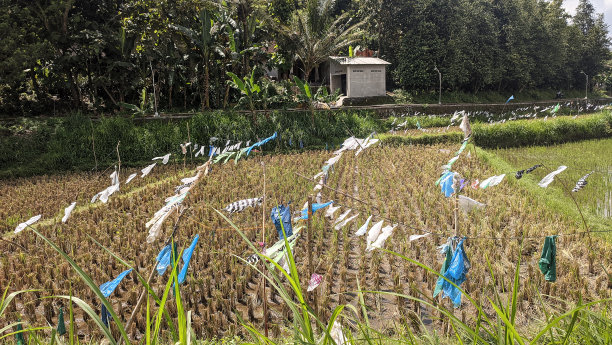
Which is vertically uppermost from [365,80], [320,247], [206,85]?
[365,80]

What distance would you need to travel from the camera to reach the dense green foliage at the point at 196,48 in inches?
466

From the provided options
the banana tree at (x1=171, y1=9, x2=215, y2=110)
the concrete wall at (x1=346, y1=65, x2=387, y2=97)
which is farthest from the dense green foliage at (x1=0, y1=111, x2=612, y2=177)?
the concrete wall at (x1=346, y1=65, x2=387, y2=97)

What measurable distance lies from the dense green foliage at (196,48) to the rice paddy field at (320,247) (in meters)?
5.01

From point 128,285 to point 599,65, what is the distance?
133 feet

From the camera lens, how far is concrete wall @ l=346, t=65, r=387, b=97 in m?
18.8

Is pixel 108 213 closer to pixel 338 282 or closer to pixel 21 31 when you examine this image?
pixel 338 282

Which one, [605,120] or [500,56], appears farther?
[500,56]

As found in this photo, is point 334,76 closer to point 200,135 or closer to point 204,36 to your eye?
point 204,36

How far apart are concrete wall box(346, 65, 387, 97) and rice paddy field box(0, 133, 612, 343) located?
1054cm

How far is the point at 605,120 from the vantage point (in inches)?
626

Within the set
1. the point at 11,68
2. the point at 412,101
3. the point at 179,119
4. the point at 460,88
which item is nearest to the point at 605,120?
the point at 412,101

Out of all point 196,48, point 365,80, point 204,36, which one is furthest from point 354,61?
point 204,36

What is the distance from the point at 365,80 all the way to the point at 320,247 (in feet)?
52.1

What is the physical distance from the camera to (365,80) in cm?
1925
